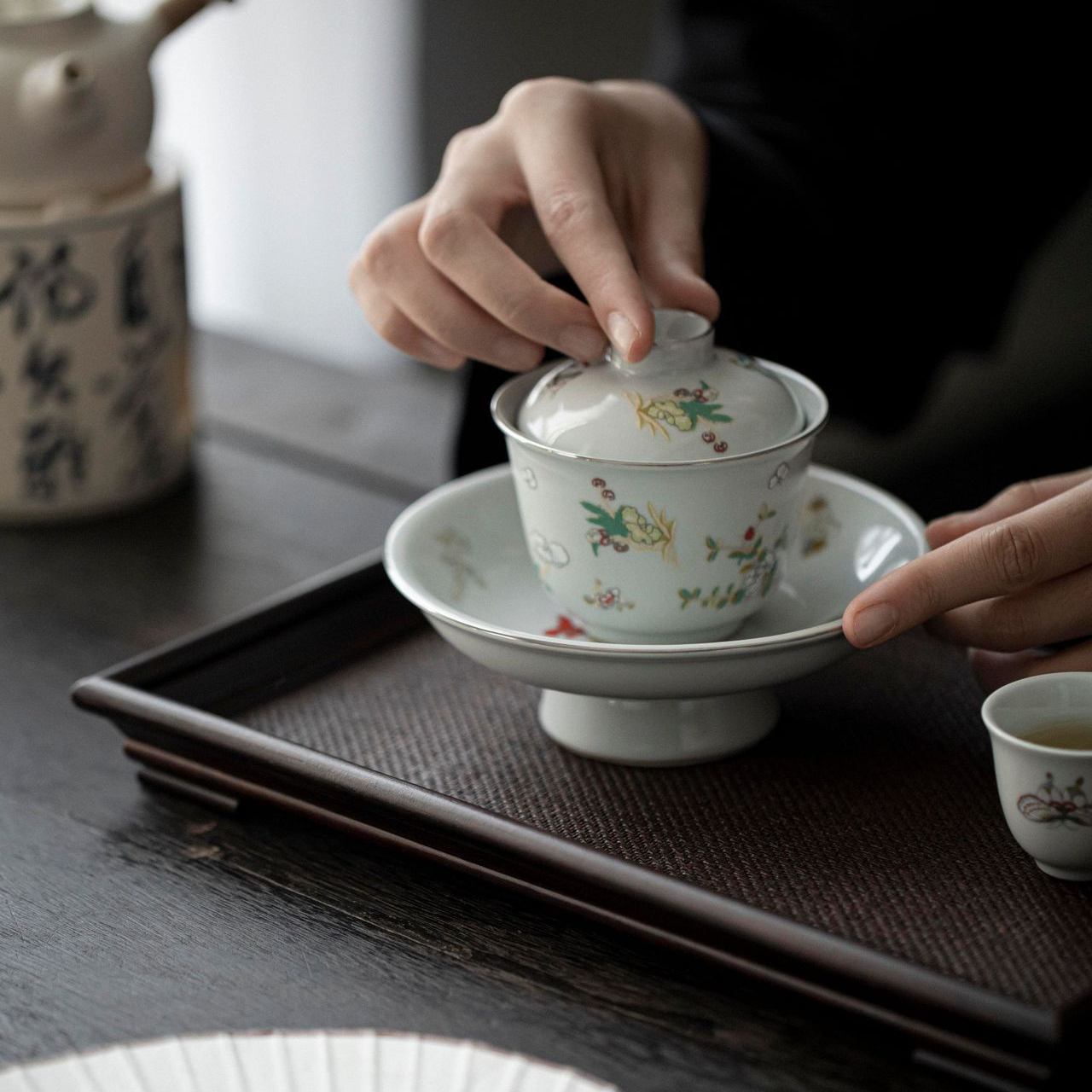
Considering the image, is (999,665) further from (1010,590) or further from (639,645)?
(639,645)

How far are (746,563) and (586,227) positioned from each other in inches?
Answer: 7.0

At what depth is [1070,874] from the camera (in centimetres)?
54

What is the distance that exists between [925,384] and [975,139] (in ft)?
0.69

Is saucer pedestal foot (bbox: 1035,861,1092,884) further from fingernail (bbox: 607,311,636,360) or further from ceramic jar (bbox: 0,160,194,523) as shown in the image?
ceramic jar (bbox: 0,160,194,523)

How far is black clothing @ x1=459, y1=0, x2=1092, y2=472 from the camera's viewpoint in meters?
0.99

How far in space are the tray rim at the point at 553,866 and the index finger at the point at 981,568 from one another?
0.47 ft

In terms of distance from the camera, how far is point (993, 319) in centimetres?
131

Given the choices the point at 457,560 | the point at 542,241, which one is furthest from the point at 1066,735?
the point at 542,241

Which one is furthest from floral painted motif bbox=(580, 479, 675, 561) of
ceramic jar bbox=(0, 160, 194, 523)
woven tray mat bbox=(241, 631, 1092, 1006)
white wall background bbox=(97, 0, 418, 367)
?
white wall background bbox=(97, 0, 418, 367)

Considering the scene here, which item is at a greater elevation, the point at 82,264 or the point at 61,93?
the point at 61,93

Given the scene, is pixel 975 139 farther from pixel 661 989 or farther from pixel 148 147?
pixel 661 989

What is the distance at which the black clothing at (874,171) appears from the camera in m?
0.99

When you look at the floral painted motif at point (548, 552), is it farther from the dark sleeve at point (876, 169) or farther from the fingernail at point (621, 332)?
the dark sleeve at point (876, 169)

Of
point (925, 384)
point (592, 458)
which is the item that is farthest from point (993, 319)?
point (592, 458)
